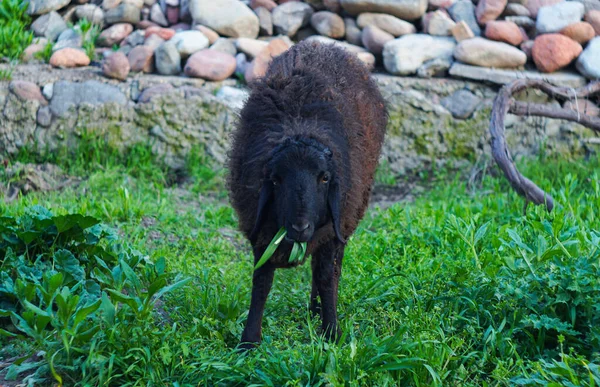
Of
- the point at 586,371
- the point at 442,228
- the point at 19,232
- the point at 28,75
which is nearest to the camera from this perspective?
the point at 586,371

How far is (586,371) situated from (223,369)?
181 centimetres

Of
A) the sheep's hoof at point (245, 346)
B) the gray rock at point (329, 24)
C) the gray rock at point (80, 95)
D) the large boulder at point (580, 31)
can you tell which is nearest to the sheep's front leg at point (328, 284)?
the sheep's hoof at point (245, 346)

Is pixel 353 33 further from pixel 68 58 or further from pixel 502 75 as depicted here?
pixel 68 58

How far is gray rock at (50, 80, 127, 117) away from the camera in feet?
26.1

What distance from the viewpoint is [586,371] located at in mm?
3465

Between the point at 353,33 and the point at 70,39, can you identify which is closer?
the point at 70,39

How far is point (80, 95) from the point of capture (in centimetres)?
802

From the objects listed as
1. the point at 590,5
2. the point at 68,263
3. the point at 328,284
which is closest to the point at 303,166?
the point at 328,284

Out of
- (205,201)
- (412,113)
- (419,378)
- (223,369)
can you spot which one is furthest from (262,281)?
(412,113)

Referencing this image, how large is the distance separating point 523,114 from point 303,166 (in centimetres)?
406

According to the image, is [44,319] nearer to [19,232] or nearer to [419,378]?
[19,232]

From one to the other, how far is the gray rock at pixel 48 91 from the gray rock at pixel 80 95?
0.04 metres

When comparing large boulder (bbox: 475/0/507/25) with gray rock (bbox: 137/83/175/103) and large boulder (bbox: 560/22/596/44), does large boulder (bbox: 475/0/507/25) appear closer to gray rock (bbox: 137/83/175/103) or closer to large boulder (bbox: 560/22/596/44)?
large boulder (bbox: 560/22/596/44)

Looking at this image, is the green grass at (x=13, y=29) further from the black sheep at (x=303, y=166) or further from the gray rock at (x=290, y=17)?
the black sheep at (x=303, y=166)
